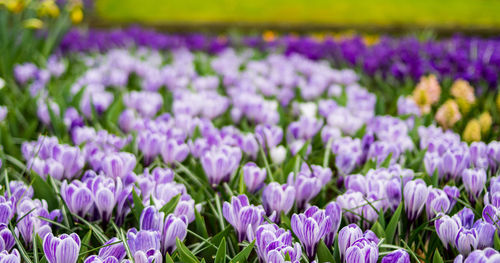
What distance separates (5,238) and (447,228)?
1.07m

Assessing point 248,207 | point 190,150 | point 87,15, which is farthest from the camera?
point 87,15

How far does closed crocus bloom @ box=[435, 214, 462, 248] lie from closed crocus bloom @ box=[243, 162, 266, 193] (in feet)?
1.83

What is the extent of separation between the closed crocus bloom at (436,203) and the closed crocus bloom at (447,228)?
0.36 feet

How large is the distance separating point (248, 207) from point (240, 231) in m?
0.08

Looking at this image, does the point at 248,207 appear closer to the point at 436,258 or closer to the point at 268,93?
the point at 436,258

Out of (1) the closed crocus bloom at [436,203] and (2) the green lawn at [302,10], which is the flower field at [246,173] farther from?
(2) the green lawn at [302,10]

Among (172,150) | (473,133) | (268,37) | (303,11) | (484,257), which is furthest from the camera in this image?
(303,11)

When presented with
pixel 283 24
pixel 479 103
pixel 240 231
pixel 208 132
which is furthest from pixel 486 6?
pixel 240 231

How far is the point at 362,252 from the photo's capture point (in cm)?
107

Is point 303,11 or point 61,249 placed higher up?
point 303,11

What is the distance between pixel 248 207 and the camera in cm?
125

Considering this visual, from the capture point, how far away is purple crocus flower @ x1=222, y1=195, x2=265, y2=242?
4.13 feet

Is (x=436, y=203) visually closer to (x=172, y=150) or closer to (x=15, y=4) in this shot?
(x=172, y=150)

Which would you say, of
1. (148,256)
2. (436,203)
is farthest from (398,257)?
(148,256)
